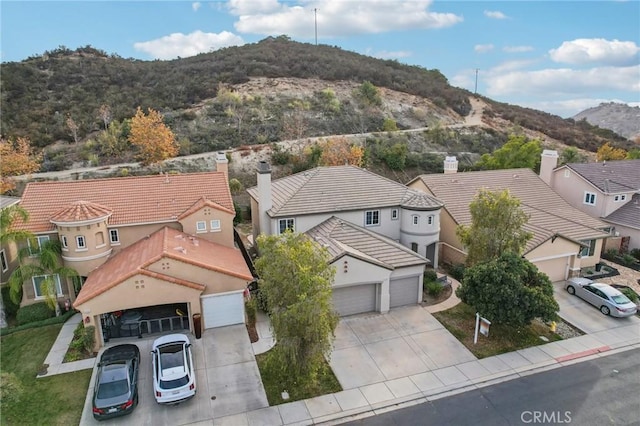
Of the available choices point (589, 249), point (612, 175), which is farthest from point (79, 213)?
point (612, 175)

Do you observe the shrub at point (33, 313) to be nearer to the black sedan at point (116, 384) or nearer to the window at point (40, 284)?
the window at point (40, 284)

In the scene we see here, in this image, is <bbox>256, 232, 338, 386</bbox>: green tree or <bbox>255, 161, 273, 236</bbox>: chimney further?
<bbox>255, 161, 273, 236</bbox>: chimney

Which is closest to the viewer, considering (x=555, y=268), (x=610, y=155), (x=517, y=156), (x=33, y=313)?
(x=33, y=313)

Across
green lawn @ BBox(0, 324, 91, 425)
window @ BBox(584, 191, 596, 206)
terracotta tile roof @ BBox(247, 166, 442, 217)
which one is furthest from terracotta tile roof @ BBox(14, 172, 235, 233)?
window @ BBox(584, 191, 596, 206)

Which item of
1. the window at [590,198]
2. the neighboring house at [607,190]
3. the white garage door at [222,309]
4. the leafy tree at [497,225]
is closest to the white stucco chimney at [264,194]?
the white garage door at [222,309]

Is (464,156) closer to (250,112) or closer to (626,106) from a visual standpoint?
(250,112)

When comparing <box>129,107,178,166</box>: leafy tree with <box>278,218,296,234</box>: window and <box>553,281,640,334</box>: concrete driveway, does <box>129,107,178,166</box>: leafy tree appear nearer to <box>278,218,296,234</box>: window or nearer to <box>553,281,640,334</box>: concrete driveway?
<box>278,218,296,234</box>: window

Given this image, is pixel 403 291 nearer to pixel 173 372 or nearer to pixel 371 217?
pixel 371 217
